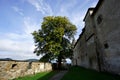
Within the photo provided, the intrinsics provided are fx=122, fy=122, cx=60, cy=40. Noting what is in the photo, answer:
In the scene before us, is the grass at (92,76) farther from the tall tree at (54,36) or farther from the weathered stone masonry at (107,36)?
the tall tree at (54,36)

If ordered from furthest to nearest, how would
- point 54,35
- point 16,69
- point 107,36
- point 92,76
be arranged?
1. point 54,35
2. point 16,69
3. point 107,36
4. point 92,76

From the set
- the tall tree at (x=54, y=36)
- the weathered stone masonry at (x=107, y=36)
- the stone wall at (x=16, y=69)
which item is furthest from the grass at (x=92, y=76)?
the tall tree at (x=54, y=36)

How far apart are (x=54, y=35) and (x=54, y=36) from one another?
8.2 inches

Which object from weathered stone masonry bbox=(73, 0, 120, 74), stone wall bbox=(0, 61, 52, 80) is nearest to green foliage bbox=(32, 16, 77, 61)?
stone wall bbox=(0, 61, 52, 80)

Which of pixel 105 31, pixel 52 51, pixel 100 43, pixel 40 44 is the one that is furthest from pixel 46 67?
pixel 105 31

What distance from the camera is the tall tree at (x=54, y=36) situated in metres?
24.5

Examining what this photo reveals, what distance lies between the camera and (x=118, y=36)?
357 inches

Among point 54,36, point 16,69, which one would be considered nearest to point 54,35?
point 54,36

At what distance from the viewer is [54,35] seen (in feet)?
82.9

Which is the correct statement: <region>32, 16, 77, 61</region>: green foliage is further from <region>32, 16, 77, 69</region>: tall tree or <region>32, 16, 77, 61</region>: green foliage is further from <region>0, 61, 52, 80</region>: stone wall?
<region>0, 61, 52, 80</region>: stone wall

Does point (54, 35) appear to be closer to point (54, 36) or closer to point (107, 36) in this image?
point (54, 36)

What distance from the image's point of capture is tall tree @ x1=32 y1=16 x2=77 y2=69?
80.5 ft

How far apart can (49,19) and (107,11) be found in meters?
17.2

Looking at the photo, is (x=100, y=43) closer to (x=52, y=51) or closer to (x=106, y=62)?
(x=106, y=62)
